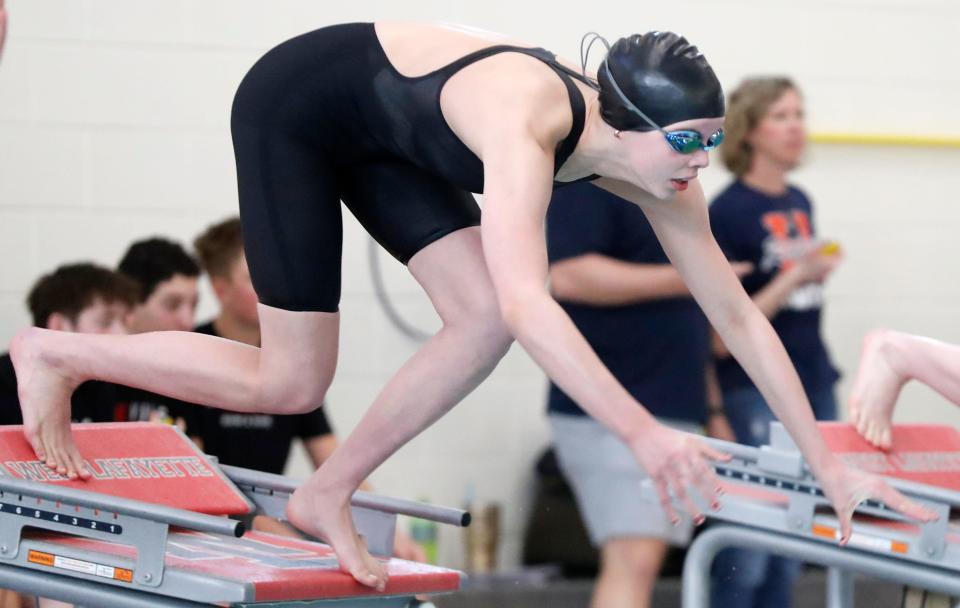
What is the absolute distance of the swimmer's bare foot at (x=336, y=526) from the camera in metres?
2.32

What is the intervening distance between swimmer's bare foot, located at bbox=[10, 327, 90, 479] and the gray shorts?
117 cm

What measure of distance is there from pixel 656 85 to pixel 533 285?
0.36 m

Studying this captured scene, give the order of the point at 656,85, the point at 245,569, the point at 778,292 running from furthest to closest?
1. the point at 778,292
2. the point at 245,569
3. the point at 656,85

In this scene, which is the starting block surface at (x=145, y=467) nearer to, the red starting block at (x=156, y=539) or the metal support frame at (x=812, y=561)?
the red starting block at (x=156, y=539)

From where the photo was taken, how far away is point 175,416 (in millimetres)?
3523

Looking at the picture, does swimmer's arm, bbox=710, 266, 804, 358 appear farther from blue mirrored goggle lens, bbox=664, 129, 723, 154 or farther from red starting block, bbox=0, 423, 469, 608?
blue mirrored goggle lens, bbox=664, 129, 723, 154

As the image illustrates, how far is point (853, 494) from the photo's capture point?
2.44 metres

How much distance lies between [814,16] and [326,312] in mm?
2776

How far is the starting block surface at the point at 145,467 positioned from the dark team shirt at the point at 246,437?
0.80 metres

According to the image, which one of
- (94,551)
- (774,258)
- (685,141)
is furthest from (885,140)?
(94,551)

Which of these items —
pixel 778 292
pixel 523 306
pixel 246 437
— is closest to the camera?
pixel 523 306

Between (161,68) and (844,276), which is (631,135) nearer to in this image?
(161,68)

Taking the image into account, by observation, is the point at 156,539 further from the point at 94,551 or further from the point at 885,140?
the point at 885,140

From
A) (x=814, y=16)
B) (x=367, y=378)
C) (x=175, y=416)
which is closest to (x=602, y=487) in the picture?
(x=175, y=416)
